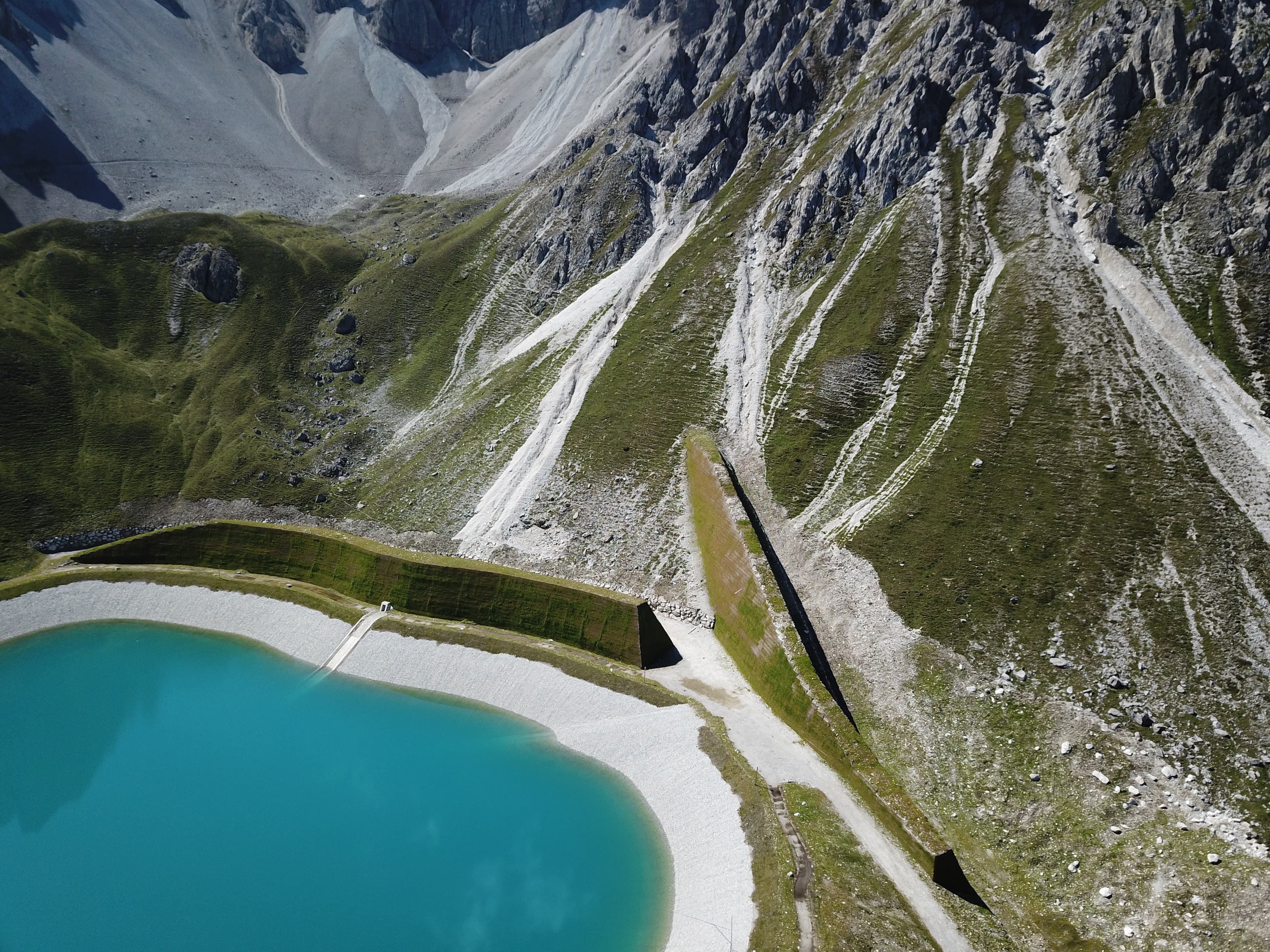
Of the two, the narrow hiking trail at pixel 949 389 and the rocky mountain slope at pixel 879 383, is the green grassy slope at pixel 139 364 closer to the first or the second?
the rocky mountain slope at pixel 879 383

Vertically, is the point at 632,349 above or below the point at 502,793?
above

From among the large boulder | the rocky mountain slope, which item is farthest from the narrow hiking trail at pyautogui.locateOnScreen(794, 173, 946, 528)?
the large boulder

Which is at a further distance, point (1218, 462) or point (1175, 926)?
point (1218, 462)

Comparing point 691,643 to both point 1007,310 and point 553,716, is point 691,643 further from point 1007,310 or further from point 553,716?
point 1007,310

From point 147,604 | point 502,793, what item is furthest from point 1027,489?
point 147,604

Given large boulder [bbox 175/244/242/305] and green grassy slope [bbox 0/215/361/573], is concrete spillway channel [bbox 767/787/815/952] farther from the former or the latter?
large boulder [bbox 175/244/242/305]

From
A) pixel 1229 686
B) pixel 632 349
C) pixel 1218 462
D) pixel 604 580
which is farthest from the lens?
pixel 632 349

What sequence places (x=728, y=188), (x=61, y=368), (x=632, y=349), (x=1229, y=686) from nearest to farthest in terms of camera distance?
(x=1229, y=686) < (x=632, y=349) < (x=61, y=368) < (x=728, y=188)

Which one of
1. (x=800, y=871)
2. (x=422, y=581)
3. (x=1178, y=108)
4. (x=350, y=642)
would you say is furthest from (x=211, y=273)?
(x=1178, y=108)
